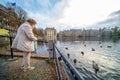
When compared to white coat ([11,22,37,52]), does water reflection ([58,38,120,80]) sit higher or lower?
lower

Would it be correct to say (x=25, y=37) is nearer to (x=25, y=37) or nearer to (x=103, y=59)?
(x=25, y=37)

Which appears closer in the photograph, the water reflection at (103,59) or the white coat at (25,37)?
the white coat at (25,37)

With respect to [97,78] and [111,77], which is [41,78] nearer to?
[97,78]

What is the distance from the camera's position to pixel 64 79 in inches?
145

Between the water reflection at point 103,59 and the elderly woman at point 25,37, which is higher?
the elderly woman at point 25,37

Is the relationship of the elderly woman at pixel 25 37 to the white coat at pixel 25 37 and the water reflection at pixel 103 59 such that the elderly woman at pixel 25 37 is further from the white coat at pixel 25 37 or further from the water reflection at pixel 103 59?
the water reflection at pixel 103 59

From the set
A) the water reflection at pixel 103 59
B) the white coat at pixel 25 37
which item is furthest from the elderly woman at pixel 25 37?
the water reflection at pixel 103 59

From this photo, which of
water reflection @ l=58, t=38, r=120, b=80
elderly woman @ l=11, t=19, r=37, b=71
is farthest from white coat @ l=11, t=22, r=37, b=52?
water reflection @ l=58, t=38, r=120, b=80

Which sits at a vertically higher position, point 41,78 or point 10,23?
point 10,23

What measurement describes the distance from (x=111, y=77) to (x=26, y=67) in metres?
11.4

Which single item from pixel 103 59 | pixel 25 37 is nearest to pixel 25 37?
pixel 25 37

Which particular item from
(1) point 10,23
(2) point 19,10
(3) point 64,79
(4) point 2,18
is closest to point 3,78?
(3) point 64,79

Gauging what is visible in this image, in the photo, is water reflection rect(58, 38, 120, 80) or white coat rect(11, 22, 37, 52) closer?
white coat rect(11, 22, 37, 52)

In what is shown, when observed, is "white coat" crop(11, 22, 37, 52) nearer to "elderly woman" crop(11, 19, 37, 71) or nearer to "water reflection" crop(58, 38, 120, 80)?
"elderly woman" crop(11, 19, 37, 71)
